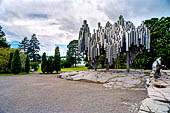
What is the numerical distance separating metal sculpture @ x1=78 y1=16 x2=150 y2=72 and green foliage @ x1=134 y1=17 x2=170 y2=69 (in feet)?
22.9

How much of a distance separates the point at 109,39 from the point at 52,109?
7.40 m

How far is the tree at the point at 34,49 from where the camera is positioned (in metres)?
44.9

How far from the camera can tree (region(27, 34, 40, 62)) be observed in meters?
44.9

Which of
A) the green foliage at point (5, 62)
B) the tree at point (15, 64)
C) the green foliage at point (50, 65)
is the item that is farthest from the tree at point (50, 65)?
the green foliage at point (5, 62)

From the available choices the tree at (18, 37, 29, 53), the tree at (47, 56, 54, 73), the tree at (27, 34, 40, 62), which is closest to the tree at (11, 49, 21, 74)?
the tree at (47, 56, 54, 73)

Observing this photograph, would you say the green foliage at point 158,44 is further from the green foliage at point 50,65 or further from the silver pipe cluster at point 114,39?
the green foliage at point 50,65

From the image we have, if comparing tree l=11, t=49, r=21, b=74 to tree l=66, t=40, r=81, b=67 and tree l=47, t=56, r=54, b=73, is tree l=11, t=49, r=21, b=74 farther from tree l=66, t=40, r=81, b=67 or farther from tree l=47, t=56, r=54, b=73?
tree l=66, t=40, r=81, b=67

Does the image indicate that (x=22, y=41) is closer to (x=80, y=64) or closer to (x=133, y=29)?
(x=80, y=64)

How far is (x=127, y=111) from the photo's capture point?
9.64 ft

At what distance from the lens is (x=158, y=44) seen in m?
14.8

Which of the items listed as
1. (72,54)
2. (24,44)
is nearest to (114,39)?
(72,54)

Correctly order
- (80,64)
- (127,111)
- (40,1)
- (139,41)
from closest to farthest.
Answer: (127,111), (40,1), (139,41), (80,64)

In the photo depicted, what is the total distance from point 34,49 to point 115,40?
43.8 metres

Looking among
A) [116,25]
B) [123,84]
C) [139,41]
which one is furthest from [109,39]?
[123,84]
